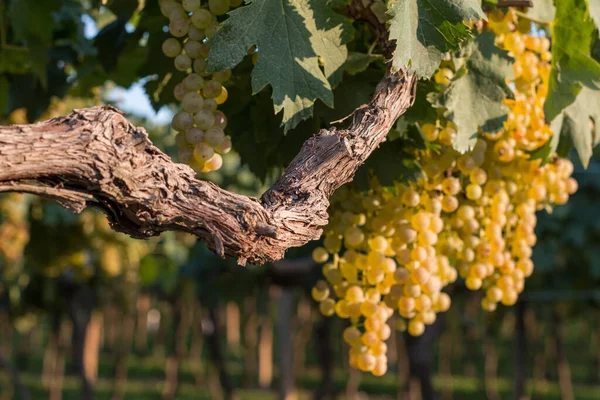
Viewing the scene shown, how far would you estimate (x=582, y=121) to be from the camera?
2.16 meters

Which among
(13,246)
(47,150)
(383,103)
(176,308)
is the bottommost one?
(176,308)

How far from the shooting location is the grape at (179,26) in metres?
1.79

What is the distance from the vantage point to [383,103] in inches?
64.6

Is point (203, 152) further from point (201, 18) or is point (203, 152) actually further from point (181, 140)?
point (201, 18)

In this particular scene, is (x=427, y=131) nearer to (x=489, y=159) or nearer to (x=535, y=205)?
(x=489, y=159)

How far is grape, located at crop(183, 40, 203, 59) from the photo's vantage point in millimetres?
1789

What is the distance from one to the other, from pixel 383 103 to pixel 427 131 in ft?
1.32

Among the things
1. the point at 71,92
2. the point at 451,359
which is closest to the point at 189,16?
the point at 71,92

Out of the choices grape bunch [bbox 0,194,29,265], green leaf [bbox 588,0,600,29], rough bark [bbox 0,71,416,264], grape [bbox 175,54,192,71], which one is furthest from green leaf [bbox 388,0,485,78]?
grape bunch [bbox 0,194,29,265]

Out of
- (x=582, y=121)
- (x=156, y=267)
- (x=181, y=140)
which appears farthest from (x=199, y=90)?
(x=156, y=267)

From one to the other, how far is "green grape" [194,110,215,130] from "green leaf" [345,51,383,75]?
382mm

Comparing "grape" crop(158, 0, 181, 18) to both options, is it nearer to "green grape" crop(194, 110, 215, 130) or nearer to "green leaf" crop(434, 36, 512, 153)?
"green grape" crop(194, 110, 215, 130)

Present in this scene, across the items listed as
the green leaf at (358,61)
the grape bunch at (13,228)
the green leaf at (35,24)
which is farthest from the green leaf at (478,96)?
the grape bunch at (13,228)

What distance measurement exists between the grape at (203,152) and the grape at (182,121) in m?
0.05
